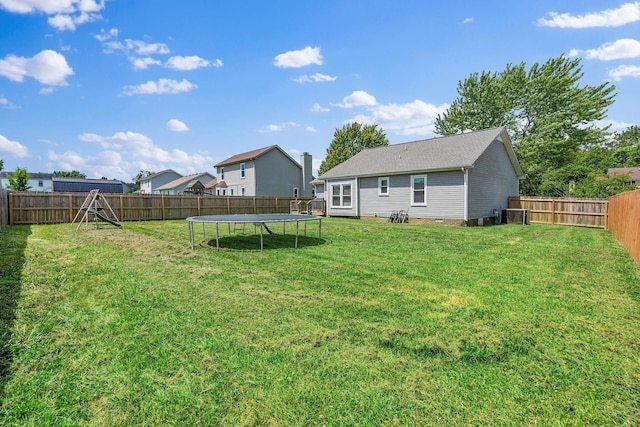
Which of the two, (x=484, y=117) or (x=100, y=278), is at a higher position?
(x=484, y=117)

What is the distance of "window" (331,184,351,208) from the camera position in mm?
18812

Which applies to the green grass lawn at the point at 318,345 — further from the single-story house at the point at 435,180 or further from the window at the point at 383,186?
the window at the point at 383,186

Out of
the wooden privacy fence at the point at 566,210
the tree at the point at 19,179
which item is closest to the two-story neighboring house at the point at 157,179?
the tree at the point at 19,179

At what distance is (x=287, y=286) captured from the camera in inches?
185

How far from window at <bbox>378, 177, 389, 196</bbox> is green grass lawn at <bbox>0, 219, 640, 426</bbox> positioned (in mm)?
10990

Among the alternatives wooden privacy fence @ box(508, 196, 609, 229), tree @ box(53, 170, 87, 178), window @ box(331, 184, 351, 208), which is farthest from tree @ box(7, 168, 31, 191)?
wooden privacy fence @ box(508, 196, 609, 229)

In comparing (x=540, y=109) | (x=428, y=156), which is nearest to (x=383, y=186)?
(x=428, y=156)

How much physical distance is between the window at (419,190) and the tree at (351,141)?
27072mm

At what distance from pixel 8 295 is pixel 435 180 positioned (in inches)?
579

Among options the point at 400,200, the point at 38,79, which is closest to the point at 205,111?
the point at 38,79

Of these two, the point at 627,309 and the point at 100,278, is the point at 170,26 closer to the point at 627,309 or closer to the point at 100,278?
the point at 100,278

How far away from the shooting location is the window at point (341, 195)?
61.7ft

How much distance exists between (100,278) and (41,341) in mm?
2442

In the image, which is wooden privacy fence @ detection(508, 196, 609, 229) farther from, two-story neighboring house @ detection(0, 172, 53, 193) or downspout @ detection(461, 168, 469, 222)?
two-story neighboring house @ detection(0, 172, 53, 193)
